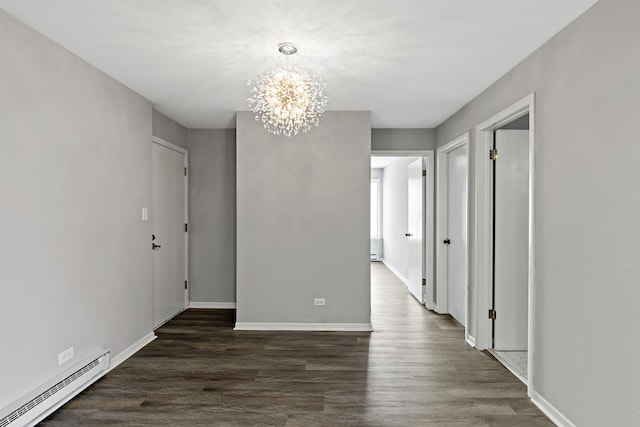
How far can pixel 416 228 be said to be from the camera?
5.65m

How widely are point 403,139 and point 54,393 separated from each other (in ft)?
14.7

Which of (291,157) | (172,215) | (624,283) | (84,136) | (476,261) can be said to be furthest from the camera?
(172,215)

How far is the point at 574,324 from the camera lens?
2.23 metres

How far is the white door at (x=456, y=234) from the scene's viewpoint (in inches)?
171

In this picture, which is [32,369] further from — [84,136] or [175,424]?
[84,136]

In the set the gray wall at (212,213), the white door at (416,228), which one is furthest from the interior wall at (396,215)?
the gray wall at (212,213)

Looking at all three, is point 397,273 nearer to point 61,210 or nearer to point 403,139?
point 403,139

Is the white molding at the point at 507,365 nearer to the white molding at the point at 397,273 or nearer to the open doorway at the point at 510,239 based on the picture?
the open doorway at the point at 510,239

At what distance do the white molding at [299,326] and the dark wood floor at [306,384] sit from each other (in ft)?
0.43

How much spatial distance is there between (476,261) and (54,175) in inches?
140

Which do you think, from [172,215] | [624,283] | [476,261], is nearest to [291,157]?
[172,215]

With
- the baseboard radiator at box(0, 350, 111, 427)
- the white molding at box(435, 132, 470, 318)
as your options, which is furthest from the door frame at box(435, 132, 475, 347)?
the baseboard radiator at box(0, 350, 111, 427)

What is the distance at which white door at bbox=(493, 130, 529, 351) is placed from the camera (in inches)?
140

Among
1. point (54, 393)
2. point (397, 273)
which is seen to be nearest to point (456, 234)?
point (397, 273)
